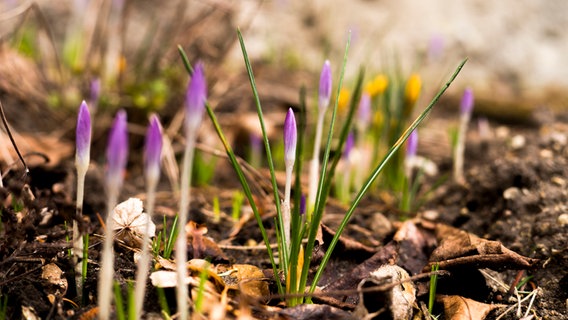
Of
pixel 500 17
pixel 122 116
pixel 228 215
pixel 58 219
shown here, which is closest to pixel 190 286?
pixel 122 116

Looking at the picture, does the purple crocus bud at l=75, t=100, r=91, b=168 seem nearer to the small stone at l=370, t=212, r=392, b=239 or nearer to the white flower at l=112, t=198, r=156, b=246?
the white flower at l=112, t=198, r=156, b=246

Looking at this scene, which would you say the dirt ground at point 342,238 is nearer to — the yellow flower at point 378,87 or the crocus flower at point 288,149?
the crocus flower at point 288,149

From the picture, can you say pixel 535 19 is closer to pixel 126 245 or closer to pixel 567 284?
pixel 567 284

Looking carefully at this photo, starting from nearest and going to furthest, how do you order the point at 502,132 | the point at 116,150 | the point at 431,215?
the point at 116,150
the point at 431,215
the point at 502,132

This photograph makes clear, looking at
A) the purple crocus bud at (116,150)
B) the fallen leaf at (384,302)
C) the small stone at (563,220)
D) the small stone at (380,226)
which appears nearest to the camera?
the purple crocus bud at (116,150)

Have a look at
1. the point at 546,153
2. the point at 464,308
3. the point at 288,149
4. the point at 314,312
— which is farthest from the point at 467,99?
the point at 314,312

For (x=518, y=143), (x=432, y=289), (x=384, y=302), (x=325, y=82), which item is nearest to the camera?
(x=384, y=302)

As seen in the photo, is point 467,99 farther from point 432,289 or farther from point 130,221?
point 130,221

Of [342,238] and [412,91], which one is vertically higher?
[412,91]

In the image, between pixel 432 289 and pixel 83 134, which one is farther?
pixel 432 289

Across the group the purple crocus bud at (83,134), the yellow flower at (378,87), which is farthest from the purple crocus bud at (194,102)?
the yellow flower at (378,87)
